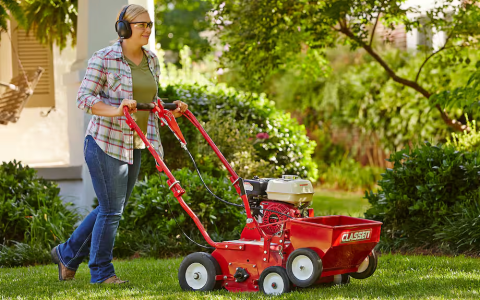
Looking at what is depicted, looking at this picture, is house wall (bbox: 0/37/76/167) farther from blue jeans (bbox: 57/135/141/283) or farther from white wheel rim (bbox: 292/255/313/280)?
white wheel rim (bbox: 292/255/313/280)

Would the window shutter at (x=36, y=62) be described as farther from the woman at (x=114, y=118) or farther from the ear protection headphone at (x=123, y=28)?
the ear protection headphone at (x=123, y=28)

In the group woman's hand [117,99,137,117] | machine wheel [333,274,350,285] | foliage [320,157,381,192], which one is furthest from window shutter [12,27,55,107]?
machine wheel [333,274,350,285]

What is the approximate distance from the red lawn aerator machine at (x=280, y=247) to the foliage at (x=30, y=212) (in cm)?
243

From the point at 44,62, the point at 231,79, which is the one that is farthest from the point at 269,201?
the point at 231,79

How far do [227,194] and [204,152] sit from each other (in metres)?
1.84

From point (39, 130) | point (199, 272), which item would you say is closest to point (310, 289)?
point (199, 272)

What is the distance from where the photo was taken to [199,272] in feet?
14.1

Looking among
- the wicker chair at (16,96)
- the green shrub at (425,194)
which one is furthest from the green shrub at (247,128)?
the green shrub at (425,194)

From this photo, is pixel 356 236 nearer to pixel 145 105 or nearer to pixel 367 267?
pixel 367 267

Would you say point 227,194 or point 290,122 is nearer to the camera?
point 227,194

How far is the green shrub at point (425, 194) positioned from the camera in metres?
6.15

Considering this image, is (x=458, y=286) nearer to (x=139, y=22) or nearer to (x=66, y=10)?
(x=139, y=22)

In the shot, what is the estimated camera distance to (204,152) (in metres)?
8.27

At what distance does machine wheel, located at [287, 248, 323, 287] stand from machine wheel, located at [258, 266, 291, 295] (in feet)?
0.20
